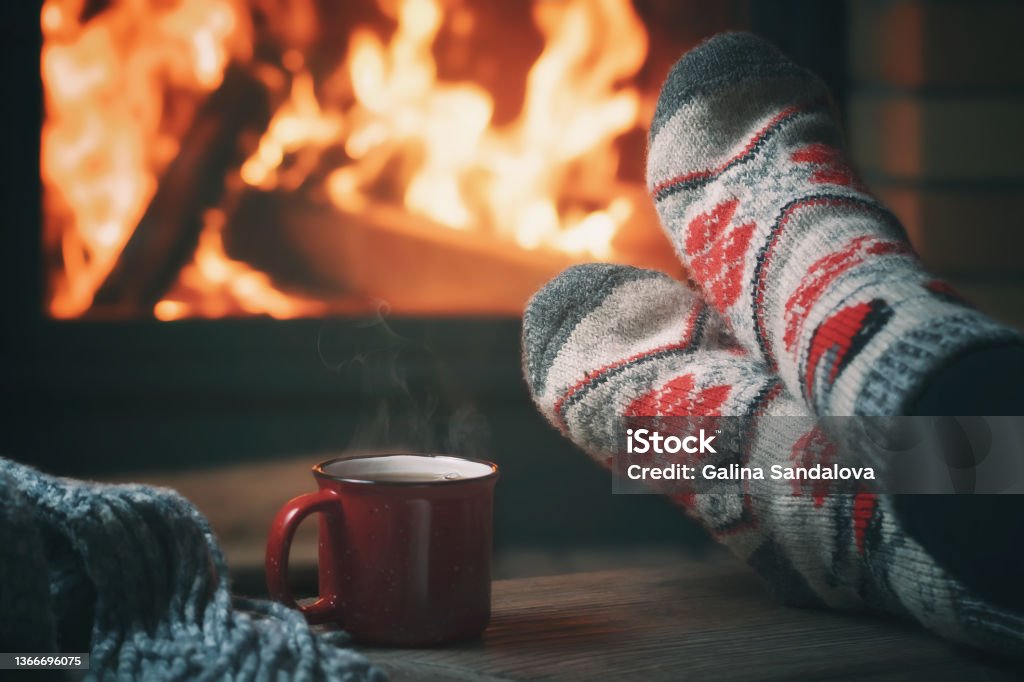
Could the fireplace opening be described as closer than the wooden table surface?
No

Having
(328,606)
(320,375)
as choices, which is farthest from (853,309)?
(320,375)

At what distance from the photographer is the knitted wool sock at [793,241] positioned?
1.47 ft

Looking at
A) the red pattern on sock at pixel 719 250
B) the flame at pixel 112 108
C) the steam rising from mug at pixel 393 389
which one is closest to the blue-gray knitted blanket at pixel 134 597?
the red pattern on sock at pixel 719 250

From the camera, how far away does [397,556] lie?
49 cm

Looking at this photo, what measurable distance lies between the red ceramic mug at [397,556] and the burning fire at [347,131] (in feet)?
2.85

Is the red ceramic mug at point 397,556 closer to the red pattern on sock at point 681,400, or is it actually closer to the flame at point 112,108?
→ the red pattern on sock at point 681,400

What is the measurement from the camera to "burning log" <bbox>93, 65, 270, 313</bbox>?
1.33m

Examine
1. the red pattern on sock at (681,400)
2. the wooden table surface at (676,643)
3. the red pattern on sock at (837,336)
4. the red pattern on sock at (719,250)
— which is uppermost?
the red pattern on sock at (719,250)

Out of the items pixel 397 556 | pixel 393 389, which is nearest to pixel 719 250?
pixel 397 556

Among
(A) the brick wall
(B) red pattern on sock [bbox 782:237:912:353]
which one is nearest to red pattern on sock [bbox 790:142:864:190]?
(B) red pattern on sock [bbox 782:237:912:353]

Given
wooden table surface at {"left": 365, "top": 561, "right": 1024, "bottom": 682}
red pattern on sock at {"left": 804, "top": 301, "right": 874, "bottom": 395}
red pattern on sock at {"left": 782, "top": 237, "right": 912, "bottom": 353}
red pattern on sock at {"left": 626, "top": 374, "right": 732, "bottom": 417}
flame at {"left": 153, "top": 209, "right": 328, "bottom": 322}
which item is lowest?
wooden table surface at {"left": 365, "top": 561, "right": 1024, "bottom": 682}

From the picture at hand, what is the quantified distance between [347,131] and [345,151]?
3 centimetres

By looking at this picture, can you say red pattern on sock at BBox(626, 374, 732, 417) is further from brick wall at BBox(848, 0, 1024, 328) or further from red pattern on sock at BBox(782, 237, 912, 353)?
brick wall at BBox(848, 0, 1024, 328)

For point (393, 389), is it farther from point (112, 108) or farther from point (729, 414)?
point (729, 414)
